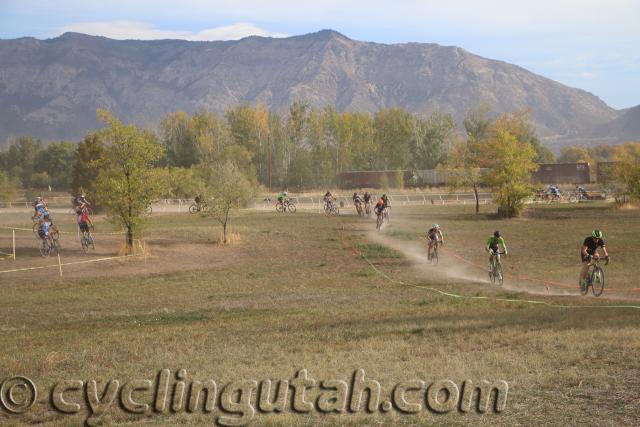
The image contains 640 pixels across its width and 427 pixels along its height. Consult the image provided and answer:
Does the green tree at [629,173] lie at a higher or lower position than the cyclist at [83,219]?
higher

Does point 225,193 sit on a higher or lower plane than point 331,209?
higher

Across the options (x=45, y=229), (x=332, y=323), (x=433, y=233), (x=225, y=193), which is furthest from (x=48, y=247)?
(x=332, y=323)

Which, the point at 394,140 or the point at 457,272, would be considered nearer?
the point at 457,272

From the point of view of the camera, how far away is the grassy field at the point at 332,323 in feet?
31.9

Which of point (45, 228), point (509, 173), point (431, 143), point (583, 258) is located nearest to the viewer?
point (583, 258)

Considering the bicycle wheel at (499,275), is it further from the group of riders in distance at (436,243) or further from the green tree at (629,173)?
the green tree at (629,173)

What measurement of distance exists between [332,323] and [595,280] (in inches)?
354

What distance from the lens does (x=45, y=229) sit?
31.7 meters

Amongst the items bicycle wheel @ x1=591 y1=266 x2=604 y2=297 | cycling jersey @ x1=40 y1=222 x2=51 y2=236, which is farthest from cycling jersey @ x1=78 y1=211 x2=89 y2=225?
bicycle wheel @ x1=591 y1=266 x2=604 y2=297

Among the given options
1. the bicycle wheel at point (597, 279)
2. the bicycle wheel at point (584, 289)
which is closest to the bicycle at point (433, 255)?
the bicycle wheel at point (584, 289)

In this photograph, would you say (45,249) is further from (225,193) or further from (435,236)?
(435,236)

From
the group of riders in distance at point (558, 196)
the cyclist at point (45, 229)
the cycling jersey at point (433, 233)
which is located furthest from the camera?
the group of riders in distance at point (558, 196)

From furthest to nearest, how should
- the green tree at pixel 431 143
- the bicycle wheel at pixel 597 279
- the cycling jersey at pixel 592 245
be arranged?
the green tree at pixel 431 143 → the bicycle wheel at pixel 597 279 → the cycling jersey at pixel 592 245

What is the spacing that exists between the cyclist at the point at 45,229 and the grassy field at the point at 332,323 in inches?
49.7
